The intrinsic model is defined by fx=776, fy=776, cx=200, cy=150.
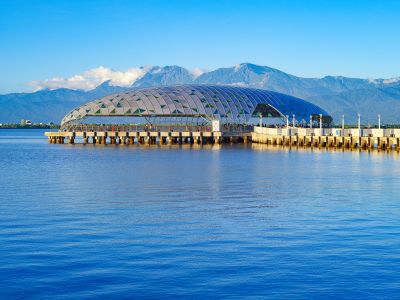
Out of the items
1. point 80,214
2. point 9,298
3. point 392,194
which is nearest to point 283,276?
point 9,298

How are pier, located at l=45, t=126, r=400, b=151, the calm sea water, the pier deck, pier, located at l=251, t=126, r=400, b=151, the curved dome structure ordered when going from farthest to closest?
the curved dome structure
the pier deck
pier, located at l=45, t=126, r=400, b=151
pier, located at l=251, t=126, r=400, b=151
the calm sea water

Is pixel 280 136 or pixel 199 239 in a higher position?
pixel 280 136

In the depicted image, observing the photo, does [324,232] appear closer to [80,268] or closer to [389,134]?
[80,268]

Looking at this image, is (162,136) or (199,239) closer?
(199,239)

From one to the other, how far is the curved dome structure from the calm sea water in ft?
241

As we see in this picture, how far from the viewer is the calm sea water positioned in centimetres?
1733

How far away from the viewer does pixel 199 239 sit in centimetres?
2247

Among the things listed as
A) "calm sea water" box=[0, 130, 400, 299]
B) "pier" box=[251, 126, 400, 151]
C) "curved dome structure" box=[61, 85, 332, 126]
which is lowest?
"calm sea water" box=[0, 130, 400, 299]

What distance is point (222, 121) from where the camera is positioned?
378 ft

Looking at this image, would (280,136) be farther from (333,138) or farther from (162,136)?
(162,136)

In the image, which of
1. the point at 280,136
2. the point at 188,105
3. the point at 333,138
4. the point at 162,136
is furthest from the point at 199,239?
the point at 188,105

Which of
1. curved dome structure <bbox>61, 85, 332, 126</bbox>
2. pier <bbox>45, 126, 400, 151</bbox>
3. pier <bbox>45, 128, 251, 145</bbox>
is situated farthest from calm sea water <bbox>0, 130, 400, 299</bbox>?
curved dome structure <bbox>61, 85, 332, 126</bbox>

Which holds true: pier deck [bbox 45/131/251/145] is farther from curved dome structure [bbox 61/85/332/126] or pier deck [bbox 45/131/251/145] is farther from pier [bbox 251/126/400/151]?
pier [bbox 251/126/400/151]

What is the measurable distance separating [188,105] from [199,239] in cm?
9344
